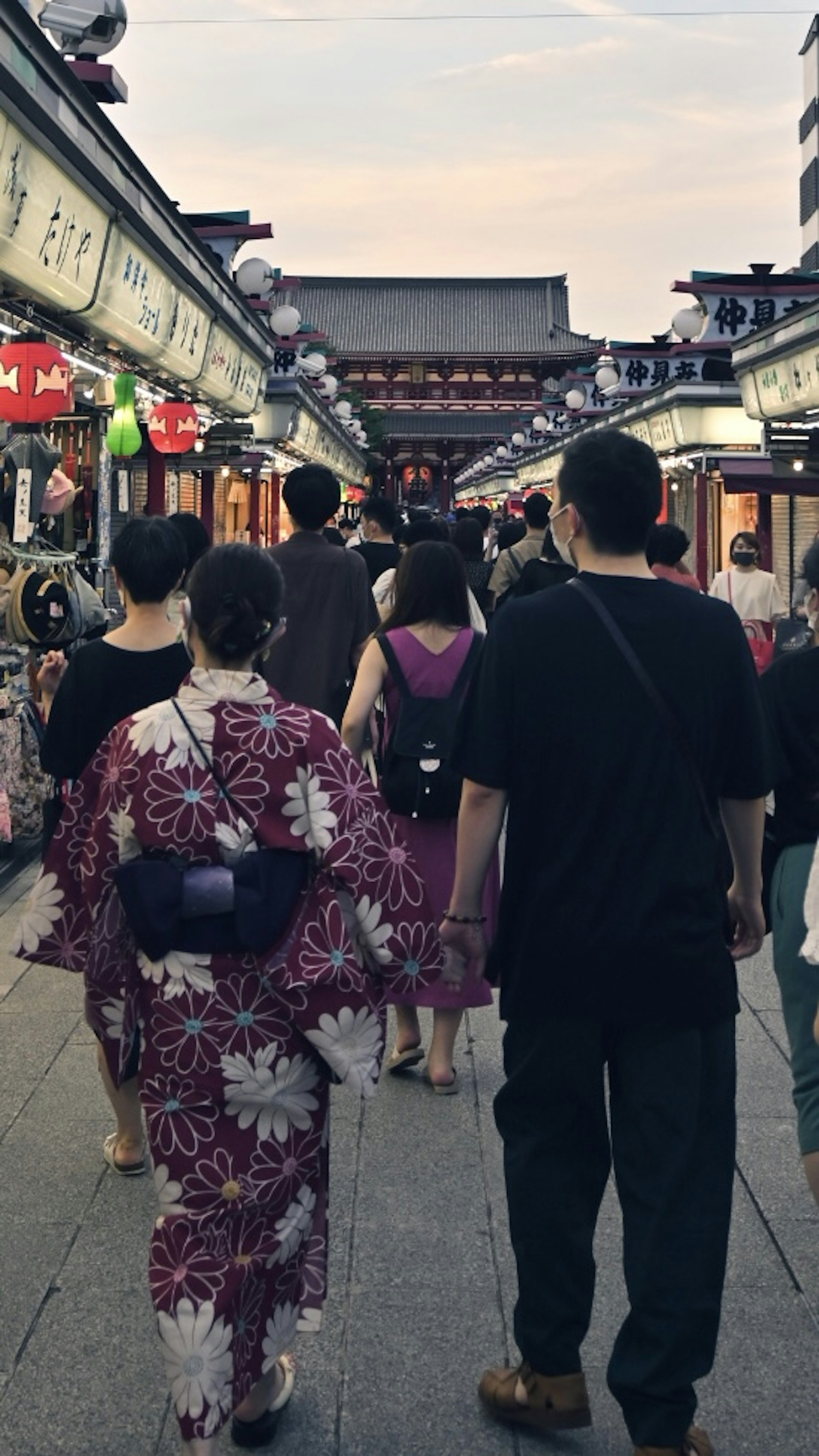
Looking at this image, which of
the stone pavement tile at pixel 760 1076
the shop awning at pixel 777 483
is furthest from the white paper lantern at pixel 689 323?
the stone pavement tile at pixel 760 1076

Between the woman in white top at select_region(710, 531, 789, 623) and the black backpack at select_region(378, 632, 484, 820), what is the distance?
6.89m

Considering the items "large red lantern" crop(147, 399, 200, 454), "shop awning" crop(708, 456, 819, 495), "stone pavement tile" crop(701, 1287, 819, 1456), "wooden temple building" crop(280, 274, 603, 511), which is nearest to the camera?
"stone pavement tile" crop(701, 1287, 819, 1456)

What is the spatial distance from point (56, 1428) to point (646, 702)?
1.86 meters

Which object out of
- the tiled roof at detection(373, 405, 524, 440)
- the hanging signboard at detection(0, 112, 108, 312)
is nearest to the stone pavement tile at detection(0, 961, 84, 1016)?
the hanging signboard at detection(0, 112, 108, 312)

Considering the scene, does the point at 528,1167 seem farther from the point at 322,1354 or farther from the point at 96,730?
the point at 96,730

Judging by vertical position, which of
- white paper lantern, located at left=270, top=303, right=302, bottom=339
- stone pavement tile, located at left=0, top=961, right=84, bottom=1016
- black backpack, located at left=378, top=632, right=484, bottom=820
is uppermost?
white paper lantern, located at left=270, top=303, right=302, bottom=339

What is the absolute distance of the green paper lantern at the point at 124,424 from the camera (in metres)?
11.3

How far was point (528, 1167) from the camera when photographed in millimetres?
3232

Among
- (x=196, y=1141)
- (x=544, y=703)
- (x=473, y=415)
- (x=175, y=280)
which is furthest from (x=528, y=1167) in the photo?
(x=473, y=415)

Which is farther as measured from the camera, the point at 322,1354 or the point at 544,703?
the point at 322,1354

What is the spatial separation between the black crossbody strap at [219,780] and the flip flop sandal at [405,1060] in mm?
2723

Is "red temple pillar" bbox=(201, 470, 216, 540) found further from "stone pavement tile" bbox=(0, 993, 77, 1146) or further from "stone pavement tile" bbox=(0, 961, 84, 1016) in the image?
"stone pavement tile" bbox=(0, 993, 77, 1146)

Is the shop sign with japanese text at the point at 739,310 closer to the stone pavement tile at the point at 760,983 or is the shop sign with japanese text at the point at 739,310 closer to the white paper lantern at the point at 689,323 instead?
the white paper lantern at the point at 689,323

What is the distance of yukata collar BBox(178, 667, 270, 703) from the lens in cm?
311
